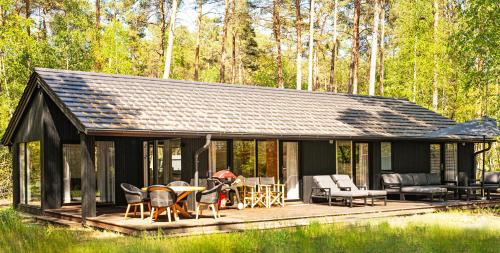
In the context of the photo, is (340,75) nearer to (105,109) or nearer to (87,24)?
(87,24)

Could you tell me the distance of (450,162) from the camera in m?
21.2

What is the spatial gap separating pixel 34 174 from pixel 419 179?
1147cm

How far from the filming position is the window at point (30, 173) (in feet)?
52.7

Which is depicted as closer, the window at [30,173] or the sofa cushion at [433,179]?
the window at [30,173]

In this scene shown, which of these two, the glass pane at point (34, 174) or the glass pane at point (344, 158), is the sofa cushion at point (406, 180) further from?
the glass pane at point (34, 174)

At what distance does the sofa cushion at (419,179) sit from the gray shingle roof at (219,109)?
50.3 inches

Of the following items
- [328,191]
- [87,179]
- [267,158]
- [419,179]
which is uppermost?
[267,158]

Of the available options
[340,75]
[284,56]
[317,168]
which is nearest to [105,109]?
[317,168]

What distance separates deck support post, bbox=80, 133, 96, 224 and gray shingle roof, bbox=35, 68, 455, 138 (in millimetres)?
591

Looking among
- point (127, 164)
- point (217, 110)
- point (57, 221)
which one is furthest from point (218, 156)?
point (57, 221)

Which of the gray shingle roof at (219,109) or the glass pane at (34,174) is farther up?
the gray shingle roof at (219,109)

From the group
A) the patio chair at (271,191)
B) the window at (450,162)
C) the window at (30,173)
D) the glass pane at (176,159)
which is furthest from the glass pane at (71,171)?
the window at (450,162)

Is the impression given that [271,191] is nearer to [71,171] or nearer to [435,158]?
[71,171]

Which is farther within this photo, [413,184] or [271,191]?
[413,184]
